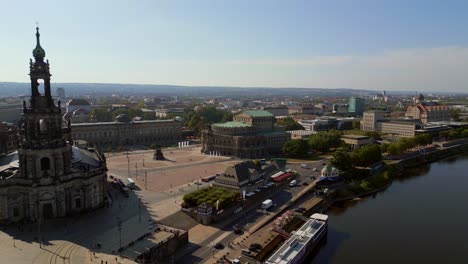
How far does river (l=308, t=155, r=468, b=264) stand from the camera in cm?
6844

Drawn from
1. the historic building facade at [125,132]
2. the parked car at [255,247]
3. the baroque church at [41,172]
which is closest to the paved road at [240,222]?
the parked car at [255,247]

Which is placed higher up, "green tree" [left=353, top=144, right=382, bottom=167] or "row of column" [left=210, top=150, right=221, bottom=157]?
"green tree" [left=353, top=144, right=382, bottom=167]

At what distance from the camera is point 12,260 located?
A: 5775 cm

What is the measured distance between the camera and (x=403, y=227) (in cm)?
8156

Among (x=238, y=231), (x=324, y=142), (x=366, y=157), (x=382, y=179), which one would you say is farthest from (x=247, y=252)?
(x=324, y=142)

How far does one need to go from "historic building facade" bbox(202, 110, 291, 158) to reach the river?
180ft

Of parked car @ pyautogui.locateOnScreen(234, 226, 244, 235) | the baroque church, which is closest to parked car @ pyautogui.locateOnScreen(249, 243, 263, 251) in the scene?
parked car @ pyautogui.locateOnScreen(234, 226, 244, 235)

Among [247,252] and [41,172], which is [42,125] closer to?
[41,172]

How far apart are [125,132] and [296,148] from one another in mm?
84604

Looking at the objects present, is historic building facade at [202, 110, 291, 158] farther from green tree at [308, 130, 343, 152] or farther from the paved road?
the paved road

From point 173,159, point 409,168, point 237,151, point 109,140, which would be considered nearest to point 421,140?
point 409,168

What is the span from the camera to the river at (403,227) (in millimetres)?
68438

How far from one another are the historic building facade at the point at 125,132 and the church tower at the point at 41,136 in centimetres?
9476

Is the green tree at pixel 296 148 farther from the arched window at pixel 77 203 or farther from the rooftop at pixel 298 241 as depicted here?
the arched window at pixel 77 203
